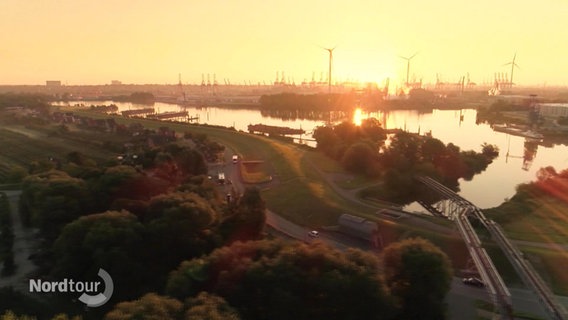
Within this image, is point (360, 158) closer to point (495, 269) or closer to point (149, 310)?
point (495, 269)

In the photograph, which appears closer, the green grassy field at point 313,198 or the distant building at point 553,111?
the green grassy field at point 313,198

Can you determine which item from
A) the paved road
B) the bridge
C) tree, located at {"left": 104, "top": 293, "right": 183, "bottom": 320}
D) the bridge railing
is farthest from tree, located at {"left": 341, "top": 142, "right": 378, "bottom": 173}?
tree, located at {"left": 104, "top": 293, "right": 183, "bottom": 320}

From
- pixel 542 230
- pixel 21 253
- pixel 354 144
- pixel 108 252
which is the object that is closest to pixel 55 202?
pixel 21 253

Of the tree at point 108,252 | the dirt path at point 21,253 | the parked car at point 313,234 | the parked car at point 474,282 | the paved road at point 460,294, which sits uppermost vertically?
the tree at point 108,252

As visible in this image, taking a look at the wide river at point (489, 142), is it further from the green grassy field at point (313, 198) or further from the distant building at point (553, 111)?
the distant building at point (553, 111)

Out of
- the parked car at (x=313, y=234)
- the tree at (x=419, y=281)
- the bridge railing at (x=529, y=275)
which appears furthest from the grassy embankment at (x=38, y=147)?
the bridge railing at (x=529, y=275)
